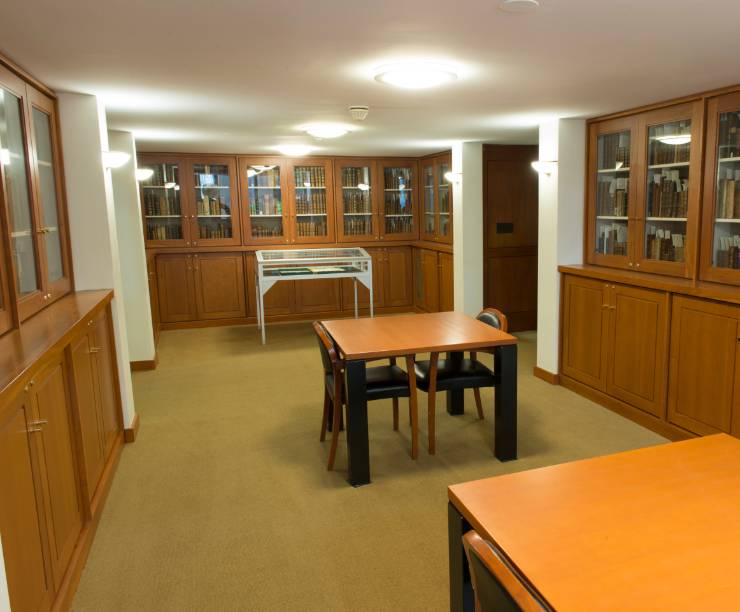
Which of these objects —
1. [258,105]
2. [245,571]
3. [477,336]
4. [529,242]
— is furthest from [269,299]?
[245,571]

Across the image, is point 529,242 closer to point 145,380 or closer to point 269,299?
point 269,299

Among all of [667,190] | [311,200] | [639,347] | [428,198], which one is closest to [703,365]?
[639,347]

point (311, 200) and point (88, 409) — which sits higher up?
point (311, 200)

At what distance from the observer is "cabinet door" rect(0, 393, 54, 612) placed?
5.76ft

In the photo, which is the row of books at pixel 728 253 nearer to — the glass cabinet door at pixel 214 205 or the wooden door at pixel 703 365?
the wooden door at pixel 703 365

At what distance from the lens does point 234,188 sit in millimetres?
7438

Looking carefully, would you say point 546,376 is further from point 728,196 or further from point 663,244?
point 728,196

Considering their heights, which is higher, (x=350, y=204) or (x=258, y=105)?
(x=258, y=105)

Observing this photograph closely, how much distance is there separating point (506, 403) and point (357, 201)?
507 centimetres

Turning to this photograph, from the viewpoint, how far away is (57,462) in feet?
7.77

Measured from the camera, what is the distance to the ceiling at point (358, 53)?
2078mm

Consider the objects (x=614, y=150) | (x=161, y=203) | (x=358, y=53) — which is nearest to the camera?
(x=358, y=53)

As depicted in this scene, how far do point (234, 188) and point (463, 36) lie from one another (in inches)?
216

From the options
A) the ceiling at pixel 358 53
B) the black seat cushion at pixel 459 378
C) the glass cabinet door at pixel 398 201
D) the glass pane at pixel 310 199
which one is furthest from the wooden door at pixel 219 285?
the black seat cushion at pixel 459 378
